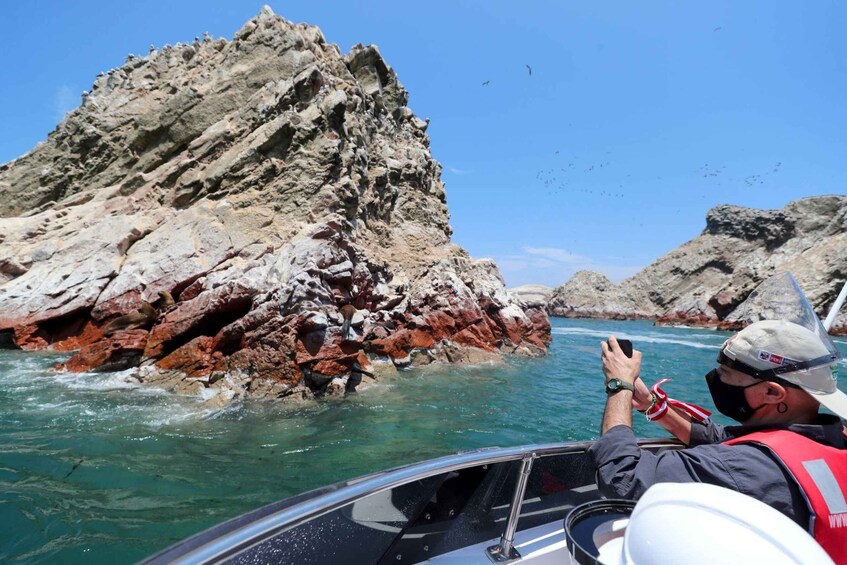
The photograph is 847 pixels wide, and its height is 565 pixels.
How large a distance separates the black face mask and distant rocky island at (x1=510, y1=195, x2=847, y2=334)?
58.6 metres

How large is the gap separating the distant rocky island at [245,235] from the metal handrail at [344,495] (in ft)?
26.5

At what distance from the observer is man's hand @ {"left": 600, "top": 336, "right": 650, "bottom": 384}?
214cm

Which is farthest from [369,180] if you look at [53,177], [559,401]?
[53,177]

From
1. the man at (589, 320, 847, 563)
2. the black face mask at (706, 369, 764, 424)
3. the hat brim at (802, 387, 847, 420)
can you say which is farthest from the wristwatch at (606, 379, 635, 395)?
the hat brim at (802, 387, 847, 420)

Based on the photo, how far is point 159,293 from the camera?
11.9m

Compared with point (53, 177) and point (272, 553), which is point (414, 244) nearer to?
point (53, 177)

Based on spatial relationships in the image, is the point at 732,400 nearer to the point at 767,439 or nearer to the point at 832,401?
the point at 832,401

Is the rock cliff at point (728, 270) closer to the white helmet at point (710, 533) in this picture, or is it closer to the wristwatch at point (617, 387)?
the wristwatch at point (617, 387)

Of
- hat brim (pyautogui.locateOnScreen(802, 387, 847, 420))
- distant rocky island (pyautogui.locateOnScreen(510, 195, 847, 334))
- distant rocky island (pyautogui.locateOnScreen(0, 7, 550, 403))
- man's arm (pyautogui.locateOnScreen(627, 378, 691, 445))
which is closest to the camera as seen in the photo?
hat brim (pyautogui.locateOnScreen(802, 387, 847, 420))

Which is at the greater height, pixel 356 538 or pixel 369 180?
pixel 369 180

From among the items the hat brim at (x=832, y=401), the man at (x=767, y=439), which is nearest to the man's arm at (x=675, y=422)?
the man at (x=767, y=439)

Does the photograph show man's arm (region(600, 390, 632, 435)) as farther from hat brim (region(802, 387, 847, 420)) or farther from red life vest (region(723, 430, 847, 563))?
hat brim (region(802, 387, 847, 420))

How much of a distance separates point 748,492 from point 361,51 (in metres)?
26.1

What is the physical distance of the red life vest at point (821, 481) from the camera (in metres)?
1.41
